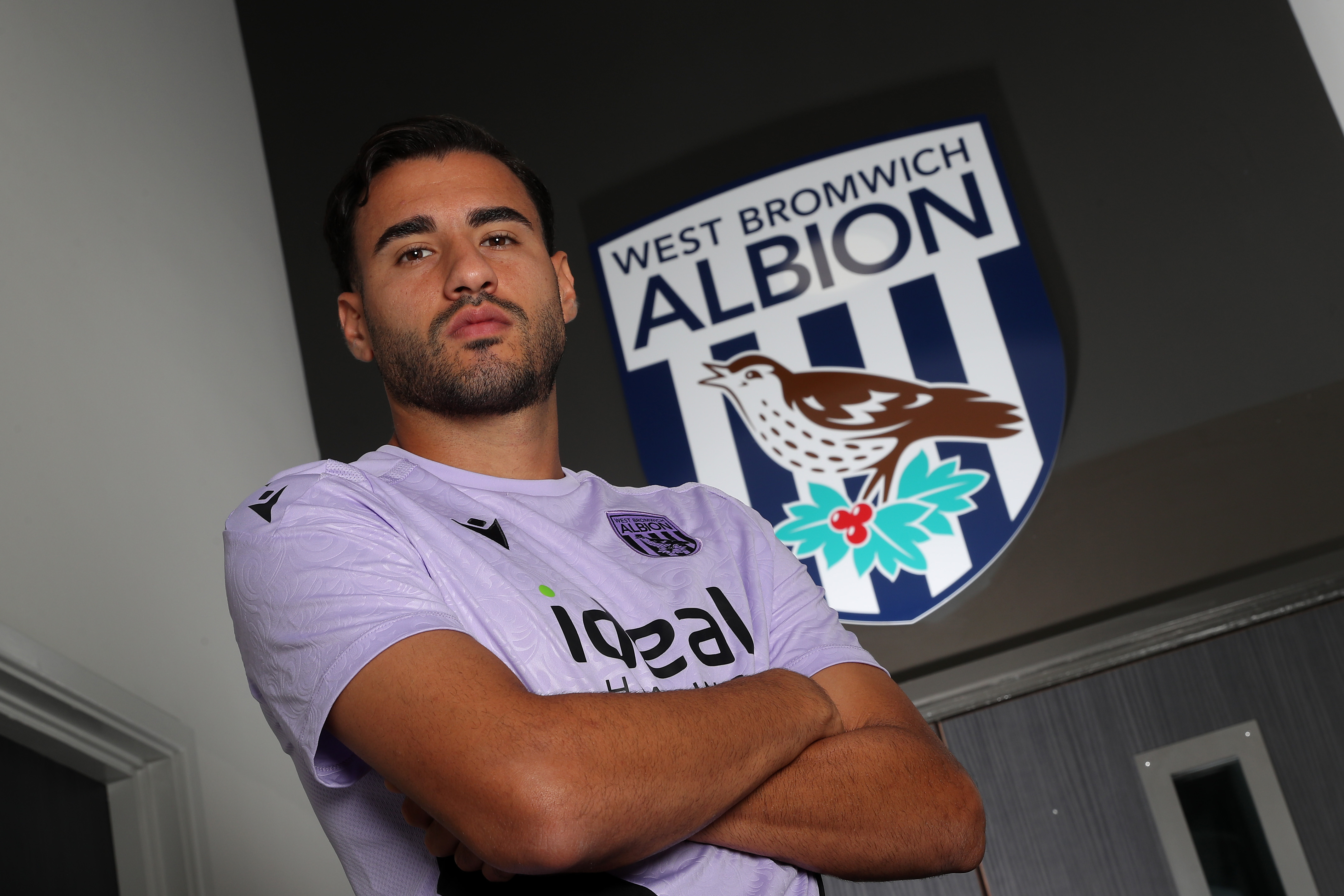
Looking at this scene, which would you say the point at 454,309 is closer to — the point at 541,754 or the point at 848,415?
the point at 541,754

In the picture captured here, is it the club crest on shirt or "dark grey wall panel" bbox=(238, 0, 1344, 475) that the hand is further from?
"dark grey wall panel" bbox=(238, 0, 1344, 475)

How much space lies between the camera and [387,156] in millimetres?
1289

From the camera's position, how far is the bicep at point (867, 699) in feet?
3.29

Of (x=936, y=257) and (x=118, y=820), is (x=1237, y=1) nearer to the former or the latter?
(x=936, y=257)

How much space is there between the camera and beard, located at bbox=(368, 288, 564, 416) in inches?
44.8

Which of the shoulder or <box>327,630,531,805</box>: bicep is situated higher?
the shoulder

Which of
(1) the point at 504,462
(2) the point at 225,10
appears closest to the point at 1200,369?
(1) the point at 504,462

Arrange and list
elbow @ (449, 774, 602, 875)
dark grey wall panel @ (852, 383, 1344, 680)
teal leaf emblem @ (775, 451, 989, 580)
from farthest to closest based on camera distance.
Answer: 1. teal leaf emblem @ (775, 451, 989, 580)
2. dark grey wall panel @ (852, 383, 1344, 680)
3. elbow @ (449, 774, 602, 875)

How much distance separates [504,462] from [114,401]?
3.26 ft

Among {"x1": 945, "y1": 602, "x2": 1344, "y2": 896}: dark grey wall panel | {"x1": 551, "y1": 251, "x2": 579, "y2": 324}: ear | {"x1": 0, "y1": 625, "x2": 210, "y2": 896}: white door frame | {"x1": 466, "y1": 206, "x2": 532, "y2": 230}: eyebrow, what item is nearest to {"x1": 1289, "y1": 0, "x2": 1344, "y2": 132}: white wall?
{"x1": 945, "y1": 602, "x2": 1344, "y2": 896}: dark grey wall panel

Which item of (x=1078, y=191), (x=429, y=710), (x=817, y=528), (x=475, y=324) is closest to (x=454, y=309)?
(x=475, y=324)

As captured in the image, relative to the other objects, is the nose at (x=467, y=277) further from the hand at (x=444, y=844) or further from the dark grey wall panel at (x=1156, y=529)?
the dark grey wall panel at (x=1156, y=529)

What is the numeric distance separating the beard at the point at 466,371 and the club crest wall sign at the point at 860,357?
3.65 feet

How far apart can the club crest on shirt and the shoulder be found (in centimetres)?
25
